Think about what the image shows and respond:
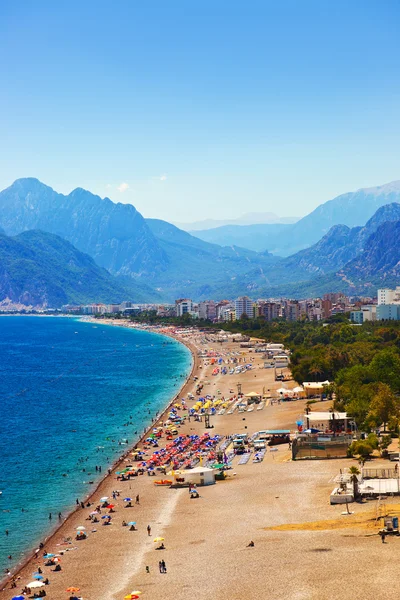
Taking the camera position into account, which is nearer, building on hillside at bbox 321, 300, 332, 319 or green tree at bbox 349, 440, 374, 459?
green tree at bbox 349, 440, 374, 459

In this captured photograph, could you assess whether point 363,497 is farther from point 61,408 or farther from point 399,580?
point 61,408

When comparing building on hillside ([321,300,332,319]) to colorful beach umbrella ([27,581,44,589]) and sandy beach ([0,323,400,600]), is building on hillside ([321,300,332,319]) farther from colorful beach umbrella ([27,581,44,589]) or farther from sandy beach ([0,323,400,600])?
colorful beach umbrella ([27,581,44,589])

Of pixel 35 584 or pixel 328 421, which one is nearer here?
pixel 35 584

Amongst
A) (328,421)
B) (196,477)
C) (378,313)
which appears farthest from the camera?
(378,313)

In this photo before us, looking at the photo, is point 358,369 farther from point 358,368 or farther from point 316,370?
point 316,370

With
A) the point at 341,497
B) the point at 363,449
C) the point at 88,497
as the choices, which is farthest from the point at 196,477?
the point at 341,497

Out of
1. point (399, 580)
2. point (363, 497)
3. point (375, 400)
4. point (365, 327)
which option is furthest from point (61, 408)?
point (365, 327)

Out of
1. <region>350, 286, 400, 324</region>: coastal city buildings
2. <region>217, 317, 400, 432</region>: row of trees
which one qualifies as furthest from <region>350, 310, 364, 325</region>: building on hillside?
<region>217, 317, 400, 432</region>: row of trees

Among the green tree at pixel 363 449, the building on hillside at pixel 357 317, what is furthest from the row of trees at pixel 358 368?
the building on hillside at pixel 357 317
